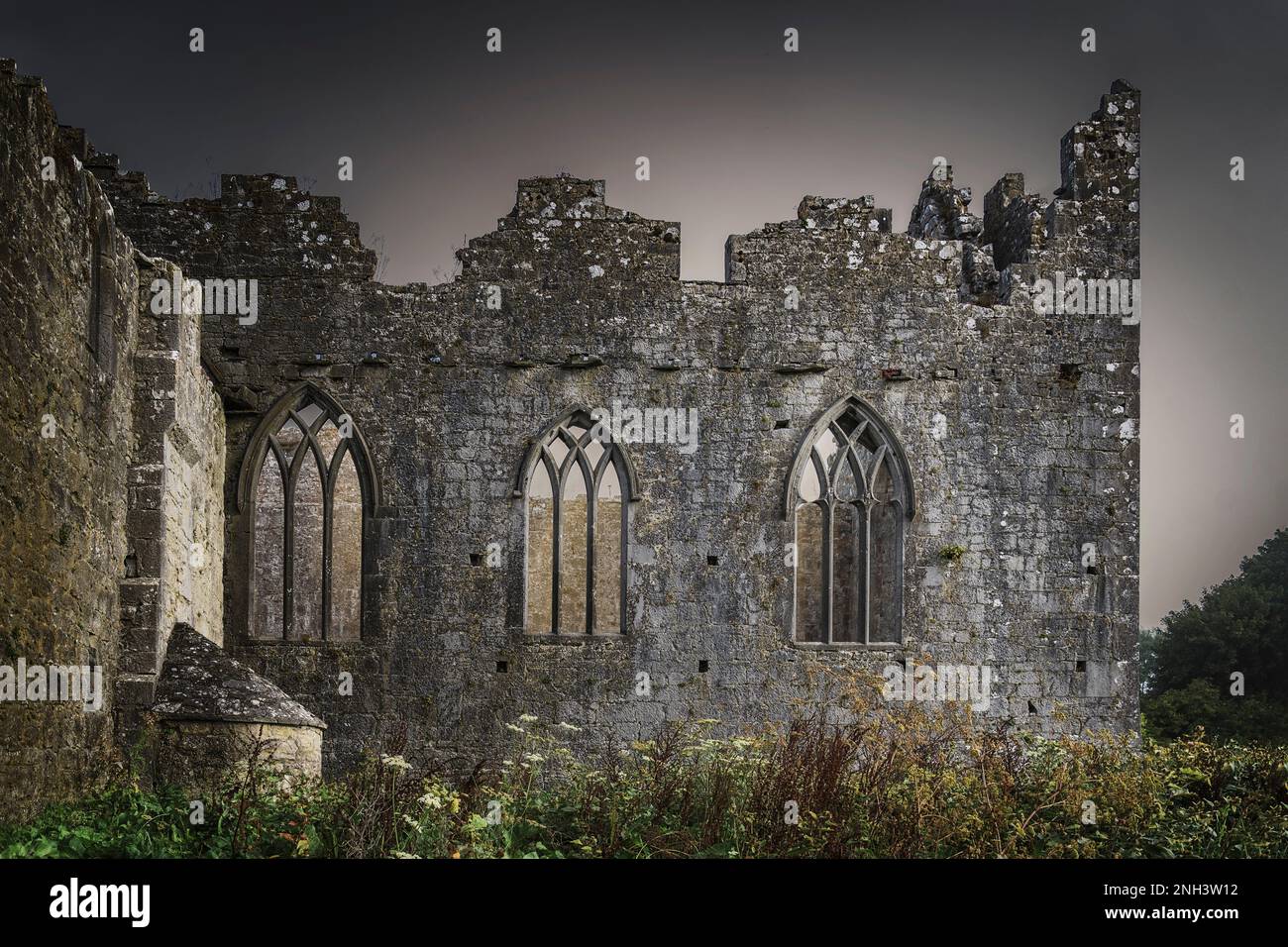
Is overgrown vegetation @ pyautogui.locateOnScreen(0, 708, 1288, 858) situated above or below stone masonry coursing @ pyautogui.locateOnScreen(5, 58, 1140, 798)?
below

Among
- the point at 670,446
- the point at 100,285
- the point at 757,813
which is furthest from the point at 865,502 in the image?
the point at 100,285

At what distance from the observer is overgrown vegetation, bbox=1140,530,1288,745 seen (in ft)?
78.7

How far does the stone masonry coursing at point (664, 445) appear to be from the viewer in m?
13.0

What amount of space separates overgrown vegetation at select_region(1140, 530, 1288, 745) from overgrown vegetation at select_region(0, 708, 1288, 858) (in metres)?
15.2

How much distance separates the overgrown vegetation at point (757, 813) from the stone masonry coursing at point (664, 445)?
133 inches

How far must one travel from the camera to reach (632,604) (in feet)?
43.5

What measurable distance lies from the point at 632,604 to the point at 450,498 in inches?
76.9

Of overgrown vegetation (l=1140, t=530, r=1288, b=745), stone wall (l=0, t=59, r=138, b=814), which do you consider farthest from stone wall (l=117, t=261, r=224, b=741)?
overgrown vegetation (l=1140, t=530, r=1288, b=745)

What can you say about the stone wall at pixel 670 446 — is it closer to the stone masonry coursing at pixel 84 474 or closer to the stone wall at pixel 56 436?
the stone masonry coursing at pixel 84 474

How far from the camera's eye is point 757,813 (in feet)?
27.9

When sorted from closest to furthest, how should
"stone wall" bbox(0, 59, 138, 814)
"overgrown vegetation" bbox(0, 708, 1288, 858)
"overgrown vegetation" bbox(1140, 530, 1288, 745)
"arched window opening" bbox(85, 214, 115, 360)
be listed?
"stone wall" bbox(0, 59, 138, 814) → "overgrown vegetation" bbox(0, 708, 1288, 858) → "arched window opening" bbox(85, 214, 115, 360) → "overgrown vegetation" bbox(1140, 530, 1288, 745)

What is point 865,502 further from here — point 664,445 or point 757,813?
point 757,813

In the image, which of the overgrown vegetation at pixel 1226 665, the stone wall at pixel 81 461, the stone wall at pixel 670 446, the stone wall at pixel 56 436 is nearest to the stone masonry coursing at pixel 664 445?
the stone wall at pixel 670 446

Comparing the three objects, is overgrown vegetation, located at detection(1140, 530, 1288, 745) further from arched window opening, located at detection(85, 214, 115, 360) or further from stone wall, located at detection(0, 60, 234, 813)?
arched window opening, located at detection(85, 214, 115, 360)
